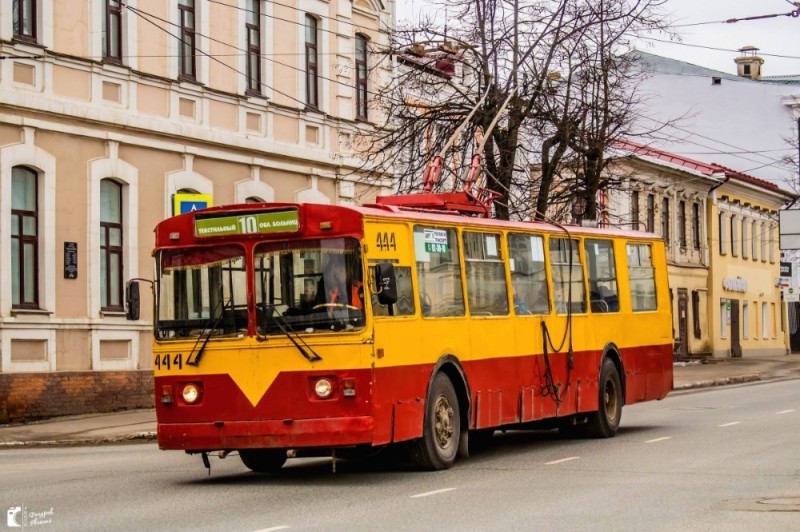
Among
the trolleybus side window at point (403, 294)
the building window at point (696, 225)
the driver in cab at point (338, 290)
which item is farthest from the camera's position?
the building window at point (696, 225)

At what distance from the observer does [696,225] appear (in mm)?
60219

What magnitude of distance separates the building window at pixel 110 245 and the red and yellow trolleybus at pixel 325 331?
12.0 meters

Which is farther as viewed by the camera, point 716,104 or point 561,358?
A: point 716,104

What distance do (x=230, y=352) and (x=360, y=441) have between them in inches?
62.1

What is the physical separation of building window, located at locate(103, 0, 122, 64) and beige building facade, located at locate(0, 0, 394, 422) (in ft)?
0.12

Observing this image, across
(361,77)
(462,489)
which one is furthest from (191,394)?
(361,77)

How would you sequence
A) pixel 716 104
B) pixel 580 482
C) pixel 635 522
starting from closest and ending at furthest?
pixel 635 522
pixel 580 482
pixel 716 104

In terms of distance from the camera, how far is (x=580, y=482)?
14.1 metres

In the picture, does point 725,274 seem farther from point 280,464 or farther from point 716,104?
point 280,464

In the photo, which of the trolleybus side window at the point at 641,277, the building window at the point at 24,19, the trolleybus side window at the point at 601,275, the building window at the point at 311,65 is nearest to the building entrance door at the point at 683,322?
the building window at the point at 311,65

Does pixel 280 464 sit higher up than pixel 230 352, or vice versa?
pixel 230 352

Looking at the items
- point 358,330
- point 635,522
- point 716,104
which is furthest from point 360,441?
point 716,104

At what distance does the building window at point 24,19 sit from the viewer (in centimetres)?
2588

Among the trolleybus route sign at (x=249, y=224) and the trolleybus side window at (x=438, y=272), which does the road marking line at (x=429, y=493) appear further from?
the trolleybus route sign at (x=249, y=224)
